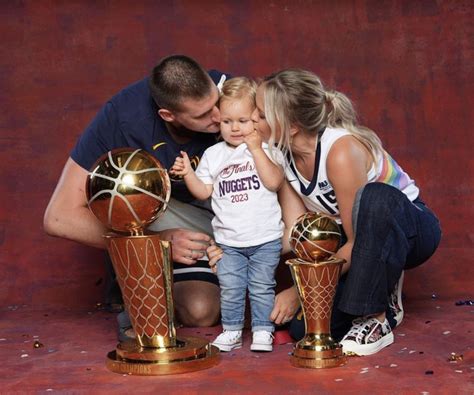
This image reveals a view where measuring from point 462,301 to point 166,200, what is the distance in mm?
1394

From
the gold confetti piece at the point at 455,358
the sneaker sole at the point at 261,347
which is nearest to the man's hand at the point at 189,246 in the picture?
the sneaker sole at the point at 261,347

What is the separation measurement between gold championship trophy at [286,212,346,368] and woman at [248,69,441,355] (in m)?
0.10

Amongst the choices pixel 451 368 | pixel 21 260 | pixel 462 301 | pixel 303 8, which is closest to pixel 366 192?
pixel 451 368

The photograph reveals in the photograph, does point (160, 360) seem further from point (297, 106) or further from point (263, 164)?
point (297, 106)

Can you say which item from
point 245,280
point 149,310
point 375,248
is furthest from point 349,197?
point 149,310

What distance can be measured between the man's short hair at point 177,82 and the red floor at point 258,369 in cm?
71

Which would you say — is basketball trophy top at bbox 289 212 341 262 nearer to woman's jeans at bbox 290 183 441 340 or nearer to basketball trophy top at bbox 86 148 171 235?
woman's jeans at bbox 290 183 441 340

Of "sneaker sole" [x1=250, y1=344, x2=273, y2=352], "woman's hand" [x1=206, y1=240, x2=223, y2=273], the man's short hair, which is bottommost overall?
"sneaker sole" [x1=250, y1=344, x2=273, y2=352]

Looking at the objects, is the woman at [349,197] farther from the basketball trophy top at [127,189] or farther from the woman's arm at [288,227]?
the basketball trophy top at [127,189]

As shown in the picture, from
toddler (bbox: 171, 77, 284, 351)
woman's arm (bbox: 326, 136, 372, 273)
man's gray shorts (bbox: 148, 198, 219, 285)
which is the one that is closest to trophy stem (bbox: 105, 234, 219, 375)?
toddler (bbox: 171, 77, 284, 351)

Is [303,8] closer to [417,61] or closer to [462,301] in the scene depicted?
[417,61]

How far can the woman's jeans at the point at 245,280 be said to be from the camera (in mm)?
3020

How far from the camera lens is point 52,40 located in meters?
3.94

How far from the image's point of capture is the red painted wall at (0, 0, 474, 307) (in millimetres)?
3895
